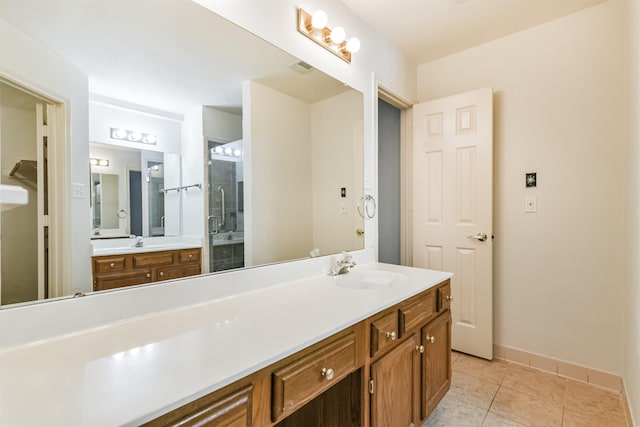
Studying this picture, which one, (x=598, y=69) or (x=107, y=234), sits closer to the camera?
(x=107, y=234)

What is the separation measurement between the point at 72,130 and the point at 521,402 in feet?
8.26

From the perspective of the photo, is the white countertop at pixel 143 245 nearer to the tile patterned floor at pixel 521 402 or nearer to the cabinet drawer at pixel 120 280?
the cabinet drawer at pixel 120 280

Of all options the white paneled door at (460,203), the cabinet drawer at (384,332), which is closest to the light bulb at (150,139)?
the cabinet drawer at (384,332)

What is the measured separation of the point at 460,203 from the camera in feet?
7.69

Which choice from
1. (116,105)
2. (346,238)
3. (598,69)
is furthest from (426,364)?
(598,69)

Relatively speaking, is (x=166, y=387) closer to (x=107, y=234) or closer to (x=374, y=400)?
(x=107, y=234)

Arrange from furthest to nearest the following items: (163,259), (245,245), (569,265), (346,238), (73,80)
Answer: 1. (569,265)
2. (346,238)
3. (245,245)
4. (163,259)
5. (73,80)

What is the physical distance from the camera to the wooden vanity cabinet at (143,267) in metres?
0.93

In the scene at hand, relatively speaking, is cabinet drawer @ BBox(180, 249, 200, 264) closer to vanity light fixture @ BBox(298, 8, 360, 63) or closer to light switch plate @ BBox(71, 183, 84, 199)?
light switch plate @ BBox(71, 183, 84, 199)

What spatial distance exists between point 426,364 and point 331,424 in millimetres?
544

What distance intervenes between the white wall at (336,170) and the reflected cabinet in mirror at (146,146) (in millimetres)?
47

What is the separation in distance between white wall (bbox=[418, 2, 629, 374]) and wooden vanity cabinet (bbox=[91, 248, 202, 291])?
223 cm

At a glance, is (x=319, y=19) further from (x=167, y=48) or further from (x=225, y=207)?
(x=225, y=207)

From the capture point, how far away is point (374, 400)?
1082mm
